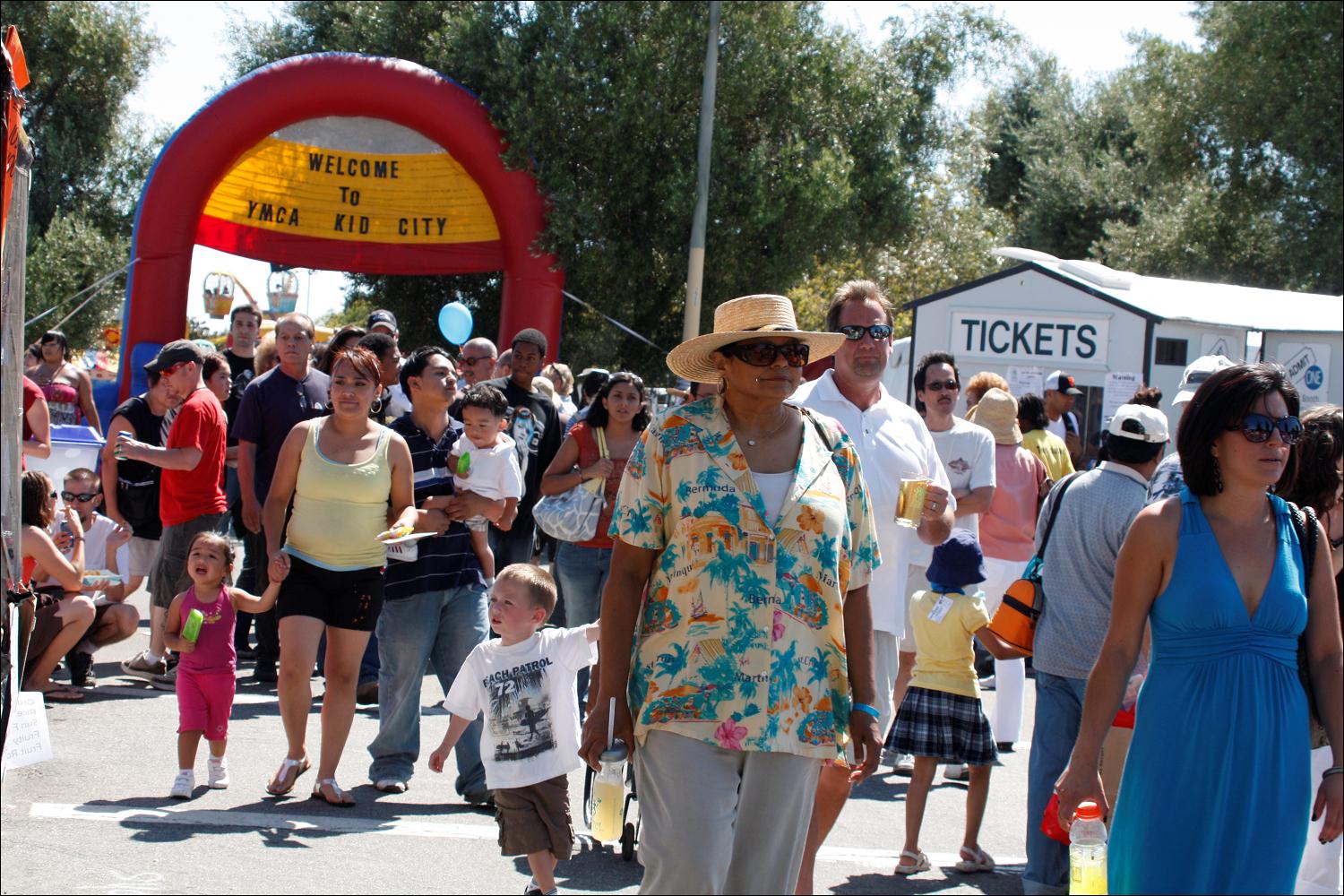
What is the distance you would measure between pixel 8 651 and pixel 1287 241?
1068 inches

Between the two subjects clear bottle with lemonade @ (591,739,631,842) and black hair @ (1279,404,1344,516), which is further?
black hair @ (1279,404,1344,516)

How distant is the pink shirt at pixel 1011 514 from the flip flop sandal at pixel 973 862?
2.90 meters

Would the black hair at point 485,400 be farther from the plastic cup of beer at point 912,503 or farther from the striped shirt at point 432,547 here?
the plastic cup of beer at point 912,503

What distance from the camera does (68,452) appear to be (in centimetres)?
1034

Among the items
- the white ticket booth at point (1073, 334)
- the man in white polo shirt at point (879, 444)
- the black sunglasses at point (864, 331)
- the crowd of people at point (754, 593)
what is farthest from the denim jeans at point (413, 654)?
the white ticket booth at point (1073, 334)

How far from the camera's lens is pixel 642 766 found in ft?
11.7

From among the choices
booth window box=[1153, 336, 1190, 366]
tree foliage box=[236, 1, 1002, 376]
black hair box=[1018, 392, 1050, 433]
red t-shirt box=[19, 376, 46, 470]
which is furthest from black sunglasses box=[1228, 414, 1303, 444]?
tree foliage box=[236, 1, 1002, 376]

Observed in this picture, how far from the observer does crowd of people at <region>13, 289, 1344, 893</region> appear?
3475 millimetres

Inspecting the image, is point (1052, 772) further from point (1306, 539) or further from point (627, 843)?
point (1306, 539)

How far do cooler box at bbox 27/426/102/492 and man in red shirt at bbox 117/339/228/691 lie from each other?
2442 millimetres

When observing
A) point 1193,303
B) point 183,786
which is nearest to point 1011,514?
point 183,786

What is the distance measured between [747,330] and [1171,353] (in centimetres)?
1053

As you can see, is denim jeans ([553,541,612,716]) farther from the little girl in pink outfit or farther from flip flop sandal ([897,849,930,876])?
flip flop sandal ([897,849,930,876])

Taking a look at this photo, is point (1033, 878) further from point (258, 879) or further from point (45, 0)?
point (45, 0)
